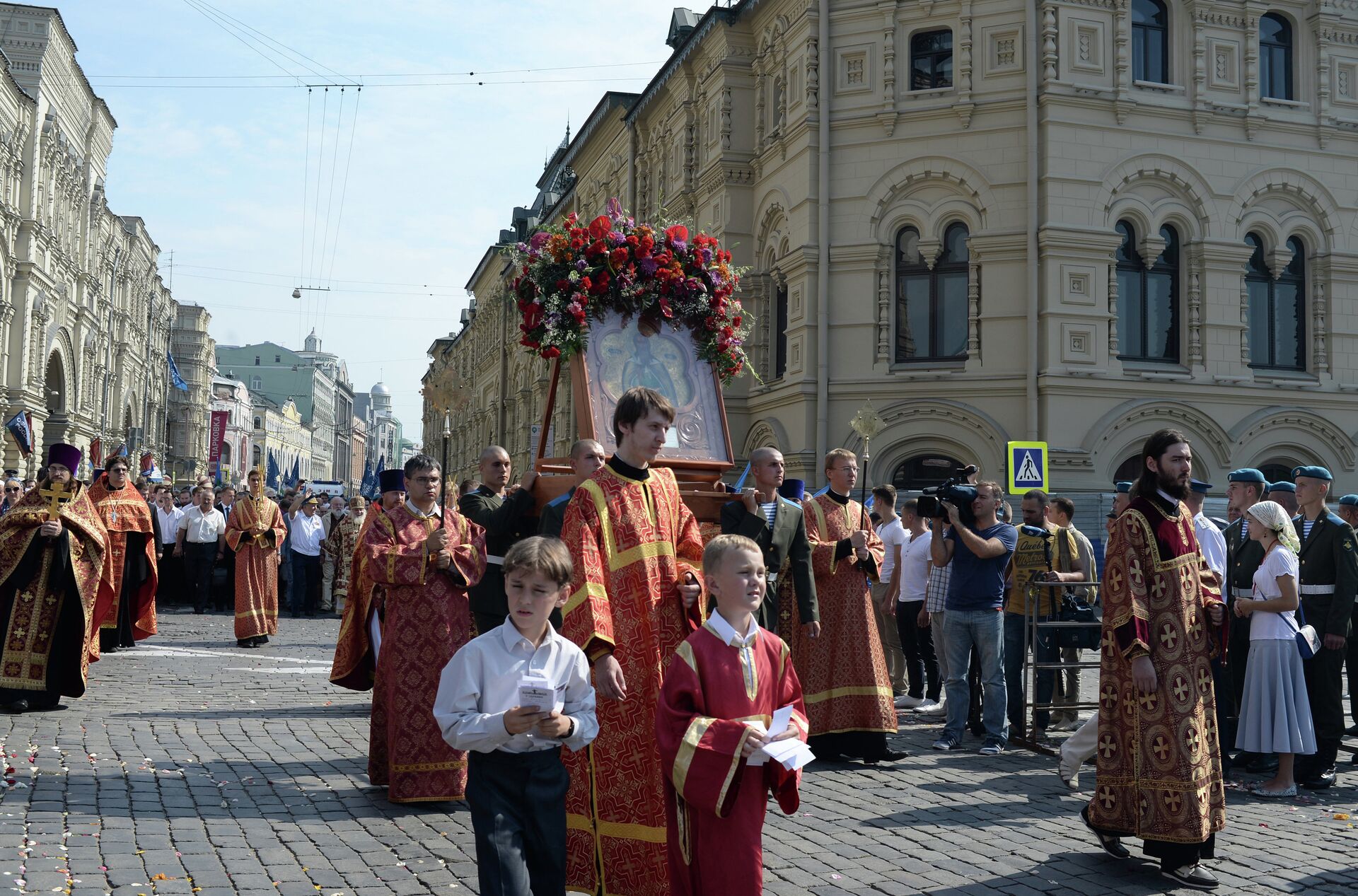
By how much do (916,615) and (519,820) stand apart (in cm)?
825

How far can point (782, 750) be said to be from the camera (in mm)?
4199

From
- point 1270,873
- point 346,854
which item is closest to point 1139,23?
point 1270,873

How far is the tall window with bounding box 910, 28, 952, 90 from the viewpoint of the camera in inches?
898

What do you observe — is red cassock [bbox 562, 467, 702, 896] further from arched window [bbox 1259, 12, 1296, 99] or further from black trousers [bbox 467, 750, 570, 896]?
arched window [bbox 1259, 12, 1296, 99]

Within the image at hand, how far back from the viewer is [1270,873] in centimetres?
618

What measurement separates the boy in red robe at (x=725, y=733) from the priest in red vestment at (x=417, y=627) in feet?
9.64

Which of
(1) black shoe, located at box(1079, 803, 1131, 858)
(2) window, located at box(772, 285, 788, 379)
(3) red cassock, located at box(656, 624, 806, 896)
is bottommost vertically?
(1) black shoe, located at box(1079, 803, 1131, 858)

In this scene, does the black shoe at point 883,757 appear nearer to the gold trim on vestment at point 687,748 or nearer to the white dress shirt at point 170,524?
the gold trim on vestment at point 687,748

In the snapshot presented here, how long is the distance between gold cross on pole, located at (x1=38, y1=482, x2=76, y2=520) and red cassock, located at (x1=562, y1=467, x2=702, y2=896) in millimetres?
6911

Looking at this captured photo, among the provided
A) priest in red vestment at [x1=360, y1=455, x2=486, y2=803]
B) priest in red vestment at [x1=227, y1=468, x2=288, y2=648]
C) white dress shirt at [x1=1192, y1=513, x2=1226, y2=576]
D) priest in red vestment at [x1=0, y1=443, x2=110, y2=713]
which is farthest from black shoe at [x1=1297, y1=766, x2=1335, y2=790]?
priest in red vestment at [x1=227, y1=468, x2=288, y2=648]

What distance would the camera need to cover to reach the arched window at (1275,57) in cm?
2292

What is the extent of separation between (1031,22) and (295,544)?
1586 cm

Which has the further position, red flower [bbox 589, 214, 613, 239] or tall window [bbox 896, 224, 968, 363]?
tall window [bbox 896, 224, 968, 363]

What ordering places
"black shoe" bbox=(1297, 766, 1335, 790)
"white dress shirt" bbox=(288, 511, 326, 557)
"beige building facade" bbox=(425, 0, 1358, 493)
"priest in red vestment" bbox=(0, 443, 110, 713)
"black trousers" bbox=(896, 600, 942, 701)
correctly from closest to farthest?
"black shoe" bbox=(1297, 766, 1335, 790), "priest in red vestment" bbox=(0, 443, 110, 713), "black trousers" bbox=(896, 600, 942, 701), "beige building facade" bbox=(425, 0, 1358, 493), "white dress shirt" bbox=(288, 511, 326, 557)
